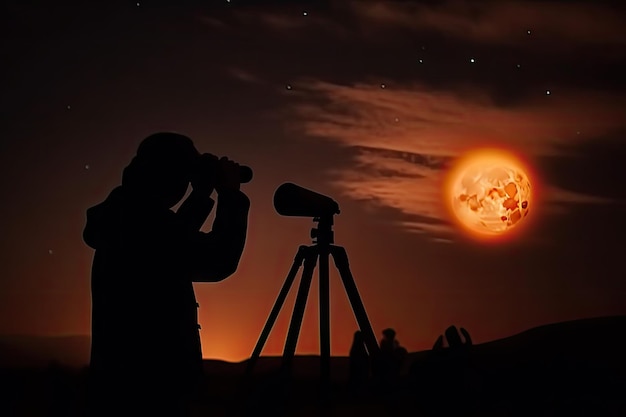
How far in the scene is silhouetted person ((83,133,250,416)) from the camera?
2484 millimetres

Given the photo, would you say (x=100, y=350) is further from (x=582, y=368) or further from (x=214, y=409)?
(x=582, y=368)

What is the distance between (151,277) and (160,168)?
0.39m

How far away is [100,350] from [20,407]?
6.97 m

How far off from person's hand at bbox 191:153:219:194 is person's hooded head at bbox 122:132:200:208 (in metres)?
0.03

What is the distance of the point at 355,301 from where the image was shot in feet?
19.6

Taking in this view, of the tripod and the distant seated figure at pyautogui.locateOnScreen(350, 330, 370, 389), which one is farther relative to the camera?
the distant seated figure at pyautogui.locateOnScreen(350, 330, 370, 389)

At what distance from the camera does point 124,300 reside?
8.25 feet

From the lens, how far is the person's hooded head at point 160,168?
2.57 metres

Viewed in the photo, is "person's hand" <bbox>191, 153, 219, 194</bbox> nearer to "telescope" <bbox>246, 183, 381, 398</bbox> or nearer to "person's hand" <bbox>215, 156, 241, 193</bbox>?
"person's hand" <bbox>215, 156, 241, 193</bbox>

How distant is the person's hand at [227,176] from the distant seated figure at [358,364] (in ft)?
27.4

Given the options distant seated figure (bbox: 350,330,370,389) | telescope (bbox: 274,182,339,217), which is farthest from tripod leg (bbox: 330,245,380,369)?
distant seated figure (bbox: 350,330,370,389)

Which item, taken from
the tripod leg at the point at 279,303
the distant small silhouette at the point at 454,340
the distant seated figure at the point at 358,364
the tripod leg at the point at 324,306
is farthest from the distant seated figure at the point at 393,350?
the tripod leg at the point at 324,306

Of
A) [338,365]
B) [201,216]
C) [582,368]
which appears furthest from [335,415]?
[338,365]

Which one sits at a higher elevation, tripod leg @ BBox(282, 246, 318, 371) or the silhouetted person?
tripod leg @ BBox(282, 246, 318, 371)
